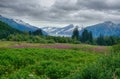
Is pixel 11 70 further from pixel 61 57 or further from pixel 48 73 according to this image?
pixel 61 57

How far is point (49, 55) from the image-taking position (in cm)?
3030

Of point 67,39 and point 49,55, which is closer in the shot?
point 49,55

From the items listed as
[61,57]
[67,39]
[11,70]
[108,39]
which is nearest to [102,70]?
[11,70]

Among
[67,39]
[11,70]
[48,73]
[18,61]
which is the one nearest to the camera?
[48,73]

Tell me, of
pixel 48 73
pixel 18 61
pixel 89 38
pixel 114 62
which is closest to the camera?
pixel 114 62

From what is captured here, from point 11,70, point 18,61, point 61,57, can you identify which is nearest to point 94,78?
point 11,70

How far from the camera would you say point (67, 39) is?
103250 millimetres

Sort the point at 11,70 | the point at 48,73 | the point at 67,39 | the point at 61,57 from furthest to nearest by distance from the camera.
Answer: the point at 67,39 → the point at 61,57 → the point at 11,70 → the point at 48,73

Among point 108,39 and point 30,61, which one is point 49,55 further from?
point 108,39

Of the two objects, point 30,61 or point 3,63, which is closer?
point 3,63

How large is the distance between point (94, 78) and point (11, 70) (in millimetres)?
11308

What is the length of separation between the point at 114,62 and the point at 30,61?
500 inches

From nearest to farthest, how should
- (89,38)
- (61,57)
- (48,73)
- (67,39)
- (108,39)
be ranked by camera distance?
(48,73)
(61,57)
(67,39)
(108,39)
(89,38)

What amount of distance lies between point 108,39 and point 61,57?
301 ft
